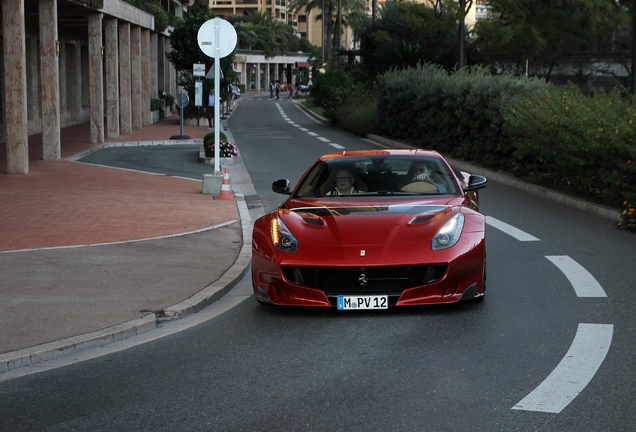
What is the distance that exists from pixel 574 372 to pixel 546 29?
36.7 meters

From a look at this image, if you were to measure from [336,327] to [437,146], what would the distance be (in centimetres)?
1912

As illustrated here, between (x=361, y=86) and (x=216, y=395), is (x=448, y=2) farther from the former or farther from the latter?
(x=216, y=395)

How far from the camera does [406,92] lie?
2916cm

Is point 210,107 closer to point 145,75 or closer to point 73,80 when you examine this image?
point 145,75

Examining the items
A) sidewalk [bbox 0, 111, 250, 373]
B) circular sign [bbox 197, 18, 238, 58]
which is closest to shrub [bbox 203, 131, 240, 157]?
sidewalk [bbox 0, 111, 250, 373]

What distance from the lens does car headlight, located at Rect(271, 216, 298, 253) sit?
7383 mm

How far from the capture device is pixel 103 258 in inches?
384

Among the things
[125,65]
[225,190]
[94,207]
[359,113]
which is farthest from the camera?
[359,113]

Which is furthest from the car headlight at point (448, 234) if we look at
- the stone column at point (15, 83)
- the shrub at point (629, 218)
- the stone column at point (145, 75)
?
the stone column at point (145, 75)

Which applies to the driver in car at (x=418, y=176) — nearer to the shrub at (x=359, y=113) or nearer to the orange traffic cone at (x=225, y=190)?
the orange traffic cone at (x=225, y=190)

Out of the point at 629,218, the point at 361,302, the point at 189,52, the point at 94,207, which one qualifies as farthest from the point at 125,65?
the point at 361,302

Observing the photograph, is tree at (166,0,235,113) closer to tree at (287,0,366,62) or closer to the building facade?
the building facade

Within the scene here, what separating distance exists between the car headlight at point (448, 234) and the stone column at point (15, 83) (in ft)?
44.9

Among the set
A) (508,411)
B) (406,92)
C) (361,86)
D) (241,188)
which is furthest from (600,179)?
(361,86)
